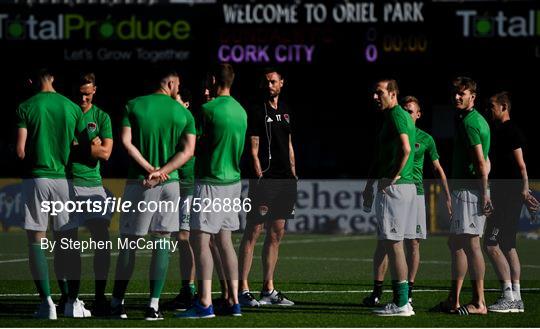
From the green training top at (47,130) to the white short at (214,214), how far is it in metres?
1.18

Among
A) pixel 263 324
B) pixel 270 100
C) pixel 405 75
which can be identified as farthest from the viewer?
pixel 405 75

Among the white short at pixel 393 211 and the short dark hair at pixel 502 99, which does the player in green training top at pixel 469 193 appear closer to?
the white short at pixel 393 211

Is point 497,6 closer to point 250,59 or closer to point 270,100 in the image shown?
point 250,59

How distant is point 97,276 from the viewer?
38.8ft

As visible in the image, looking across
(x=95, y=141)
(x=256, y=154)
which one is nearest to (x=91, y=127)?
(x=95, y=141)

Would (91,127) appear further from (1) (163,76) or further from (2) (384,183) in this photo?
(2) (384,183)

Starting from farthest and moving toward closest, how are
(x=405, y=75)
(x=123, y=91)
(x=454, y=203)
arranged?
(x=123, y=91) < (x=405, y=75) < (x=454, y=203)

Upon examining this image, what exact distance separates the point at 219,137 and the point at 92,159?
127 cm

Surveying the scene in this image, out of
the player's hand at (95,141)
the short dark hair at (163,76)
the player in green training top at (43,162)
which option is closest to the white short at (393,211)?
the short dark hair at (163,76)

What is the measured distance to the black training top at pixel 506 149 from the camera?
12.6 meters

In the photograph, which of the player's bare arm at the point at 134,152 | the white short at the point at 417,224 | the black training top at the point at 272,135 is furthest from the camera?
the black training top at the point at 272,135

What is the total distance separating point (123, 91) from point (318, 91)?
4464 mm

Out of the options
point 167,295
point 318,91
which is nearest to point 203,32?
point 318,91

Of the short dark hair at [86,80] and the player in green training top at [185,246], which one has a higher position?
the short dark hair at [86,80]
